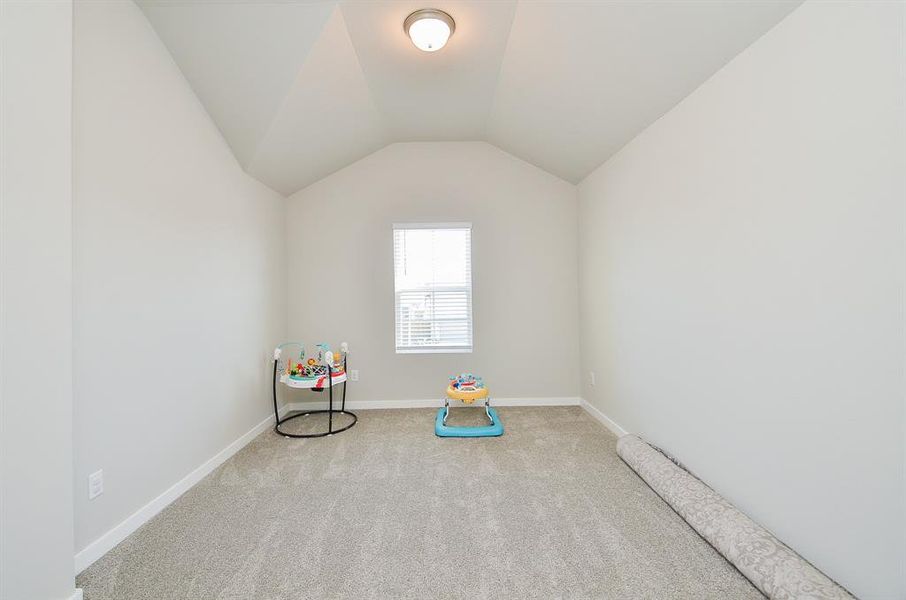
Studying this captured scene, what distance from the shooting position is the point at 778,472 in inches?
64.7

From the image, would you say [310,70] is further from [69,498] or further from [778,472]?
[778,472]

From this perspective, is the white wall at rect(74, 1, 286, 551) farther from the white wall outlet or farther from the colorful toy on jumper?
the colorful toy on jumper

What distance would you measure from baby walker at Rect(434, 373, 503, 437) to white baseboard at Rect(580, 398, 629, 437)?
3.04ft

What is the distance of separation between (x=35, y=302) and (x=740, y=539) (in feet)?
9.38

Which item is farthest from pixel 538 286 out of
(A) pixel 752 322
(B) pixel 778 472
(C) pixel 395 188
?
(B) pixel 778 472

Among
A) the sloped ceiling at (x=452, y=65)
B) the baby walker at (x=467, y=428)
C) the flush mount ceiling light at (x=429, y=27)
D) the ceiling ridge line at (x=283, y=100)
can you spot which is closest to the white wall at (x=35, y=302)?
the sloped ceiling at (x=452, y=65)

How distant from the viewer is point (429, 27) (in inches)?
86.4

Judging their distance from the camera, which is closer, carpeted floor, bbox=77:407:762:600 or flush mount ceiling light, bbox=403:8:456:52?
carpeted floor, bbox=77:407:762:600

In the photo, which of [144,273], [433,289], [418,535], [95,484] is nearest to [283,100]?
[144,273]

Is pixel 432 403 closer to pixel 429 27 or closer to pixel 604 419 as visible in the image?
pixel 604 419

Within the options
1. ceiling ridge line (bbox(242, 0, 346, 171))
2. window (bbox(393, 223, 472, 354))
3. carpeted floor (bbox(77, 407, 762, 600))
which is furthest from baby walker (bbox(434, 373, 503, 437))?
ceiling ridge line (bbox(242, 0, 346, 171))

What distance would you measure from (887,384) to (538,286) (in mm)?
2889

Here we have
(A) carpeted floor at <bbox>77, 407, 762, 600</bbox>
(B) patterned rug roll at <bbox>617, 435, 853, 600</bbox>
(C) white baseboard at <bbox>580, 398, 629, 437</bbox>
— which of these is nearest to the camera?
(B) patterned rug roll at <bbox>617, 435, 853, 600</bbox>

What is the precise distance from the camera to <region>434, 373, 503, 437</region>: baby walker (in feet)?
10.5
